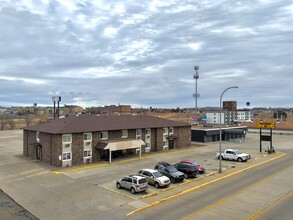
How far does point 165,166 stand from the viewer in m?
29.4

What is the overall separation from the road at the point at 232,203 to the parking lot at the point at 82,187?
1771mm

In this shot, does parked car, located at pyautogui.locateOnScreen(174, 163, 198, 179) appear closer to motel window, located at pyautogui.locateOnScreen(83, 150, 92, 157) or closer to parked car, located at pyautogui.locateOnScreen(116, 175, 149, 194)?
parked car, located at pyautogui.locateOnScreen(116, 175, 149, 194)

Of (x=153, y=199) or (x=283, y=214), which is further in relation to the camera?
(x=153, y=199)

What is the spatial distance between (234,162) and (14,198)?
28801 millimetres

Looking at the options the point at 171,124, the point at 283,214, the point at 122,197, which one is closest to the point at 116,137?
the point at 171,124

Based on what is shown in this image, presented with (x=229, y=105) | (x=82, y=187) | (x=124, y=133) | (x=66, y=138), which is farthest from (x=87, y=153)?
(x=229, y=105)

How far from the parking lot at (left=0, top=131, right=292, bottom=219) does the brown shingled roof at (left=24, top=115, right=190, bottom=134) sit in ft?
16.6

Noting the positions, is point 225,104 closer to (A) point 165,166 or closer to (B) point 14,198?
(A) point 165,166

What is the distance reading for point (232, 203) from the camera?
20141 millimetres

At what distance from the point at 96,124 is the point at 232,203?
84.2 feet

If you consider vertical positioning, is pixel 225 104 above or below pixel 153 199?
above

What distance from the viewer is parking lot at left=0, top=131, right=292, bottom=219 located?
64.4 ft

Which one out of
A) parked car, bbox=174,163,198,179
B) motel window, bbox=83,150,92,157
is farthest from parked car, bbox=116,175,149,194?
motel window, bbox=83,150,92,157

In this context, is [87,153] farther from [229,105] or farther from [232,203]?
[229,105]
